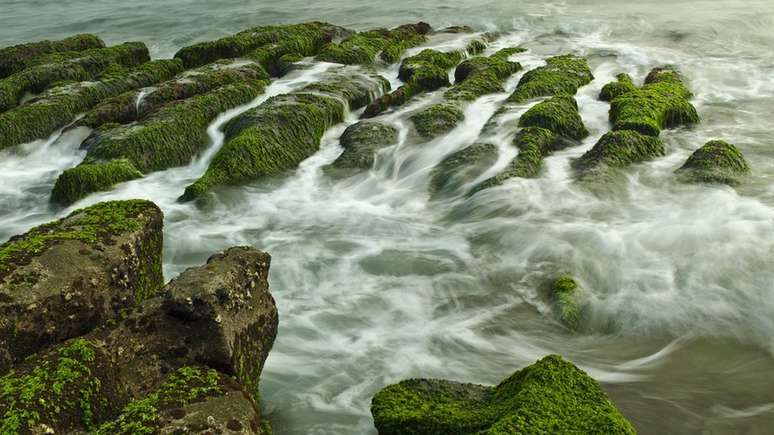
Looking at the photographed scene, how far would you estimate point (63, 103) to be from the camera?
12266mm

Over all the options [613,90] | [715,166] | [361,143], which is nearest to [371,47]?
[613,90]

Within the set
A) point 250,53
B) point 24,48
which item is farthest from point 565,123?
point 24,48

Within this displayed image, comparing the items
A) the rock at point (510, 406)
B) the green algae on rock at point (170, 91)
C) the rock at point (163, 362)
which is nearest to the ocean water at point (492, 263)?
the green algae on rock at point (170, 91)

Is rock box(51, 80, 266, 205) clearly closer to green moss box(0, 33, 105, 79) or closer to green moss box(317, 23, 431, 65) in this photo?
green moss box(317, 23, 431, 65)

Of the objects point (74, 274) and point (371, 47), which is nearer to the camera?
point (74, 274)

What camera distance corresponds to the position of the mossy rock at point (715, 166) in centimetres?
881

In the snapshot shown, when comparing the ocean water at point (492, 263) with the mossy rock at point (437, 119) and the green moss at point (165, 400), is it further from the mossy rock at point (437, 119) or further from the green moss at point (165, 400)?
the green moss at point (165, 400)

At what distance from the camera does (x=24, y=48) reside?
15.9m

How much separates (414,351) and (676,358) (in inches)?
84.5

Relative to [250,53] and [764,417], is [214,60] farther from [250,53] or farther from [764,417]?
[764,417]

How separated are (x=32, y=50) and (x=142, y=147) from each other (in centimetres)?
767

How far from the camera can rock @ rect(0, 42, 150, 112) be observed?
1320 cm

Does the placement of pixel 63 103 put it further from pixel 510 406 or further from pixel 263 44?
pixel 510 406

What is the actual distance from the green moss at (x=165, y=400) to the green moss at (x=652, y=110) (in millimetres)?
7996
